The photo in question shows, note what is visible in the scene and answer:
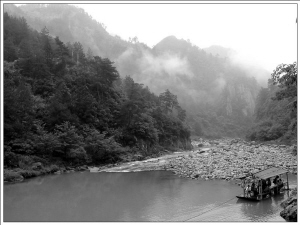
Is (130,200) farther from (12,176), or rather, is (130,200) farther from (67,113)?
(67,113)

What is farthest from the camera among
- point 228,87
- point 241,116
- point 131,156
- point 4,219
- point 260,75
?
point 260,75

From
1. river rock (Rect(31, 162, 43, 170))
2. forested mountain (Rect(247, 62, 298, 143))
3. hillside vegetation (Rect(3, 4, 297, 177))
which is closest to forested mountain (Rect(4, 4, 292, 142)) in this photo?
forested mountain (Rect(247, 62, 298, 143))

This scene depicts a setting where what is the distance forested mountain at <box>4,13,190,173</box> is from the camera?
994 inches

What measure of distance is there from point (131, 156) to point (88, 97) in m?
8.38

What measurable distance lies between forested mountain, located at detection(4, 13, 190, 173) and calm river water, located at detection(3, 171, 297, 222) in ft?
13.3

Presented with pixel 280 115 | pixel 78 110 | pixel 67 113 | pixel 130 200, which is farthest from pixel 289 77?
pixel 280 115

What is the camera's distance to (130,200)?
646 inches

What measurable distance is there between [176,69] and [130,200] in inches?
4573

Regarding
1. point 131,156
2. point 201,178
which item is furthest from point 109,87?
point 201,178

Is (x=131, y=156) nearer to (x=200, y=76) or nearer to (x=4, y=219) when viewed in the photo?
(x=4, y=219)

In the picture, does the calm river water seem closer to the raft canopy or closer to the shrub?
the shrub

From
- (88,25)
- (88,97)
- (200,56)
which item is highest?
(88,25)

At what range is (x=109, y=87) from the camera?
1518 inches

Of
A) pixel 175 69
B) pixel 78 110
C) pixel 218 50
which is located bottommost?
pixel 78 110
